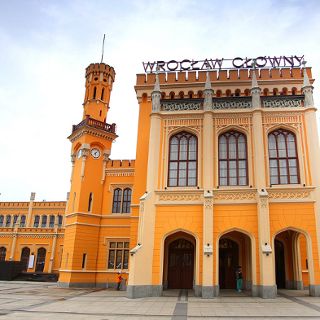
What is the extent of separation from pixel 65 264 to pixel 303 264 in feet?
58.6

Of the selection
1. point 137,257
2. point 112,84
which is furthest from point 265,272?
point 112,84

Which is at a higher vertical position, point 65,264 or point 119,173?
point 119,173

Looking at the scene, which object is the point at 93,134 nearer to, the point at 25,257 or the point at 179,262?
the point at 179,262

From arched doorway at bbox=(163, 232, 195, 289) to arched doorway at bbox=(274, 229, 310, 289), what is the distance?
19.9 ft

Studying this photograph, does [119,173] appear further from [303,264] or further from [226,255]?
[303,264]

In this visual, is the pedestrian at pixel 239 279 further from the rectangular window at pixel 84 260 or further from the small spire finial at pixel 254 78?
the rectangular window at pixel 84 260

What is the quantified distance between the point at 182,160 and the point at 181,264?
687 centimetres

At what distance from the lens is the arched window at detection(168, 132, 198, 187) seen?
69.3 ft

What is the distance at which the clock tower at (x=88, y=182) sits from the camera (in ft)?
89.4

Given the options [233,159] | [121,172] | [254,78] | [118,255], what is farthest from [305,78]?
[118,255]

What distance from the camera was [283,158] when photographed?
67.9ft

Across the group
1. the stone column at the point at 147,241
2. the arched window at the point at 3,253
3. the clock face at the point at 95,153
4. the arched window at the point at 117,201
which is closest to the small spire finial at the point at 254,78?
the stone column at the point at 147,241

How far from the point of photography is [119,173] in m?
30.4

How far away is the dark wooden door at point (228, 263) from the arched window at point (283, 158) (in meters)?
5.48
